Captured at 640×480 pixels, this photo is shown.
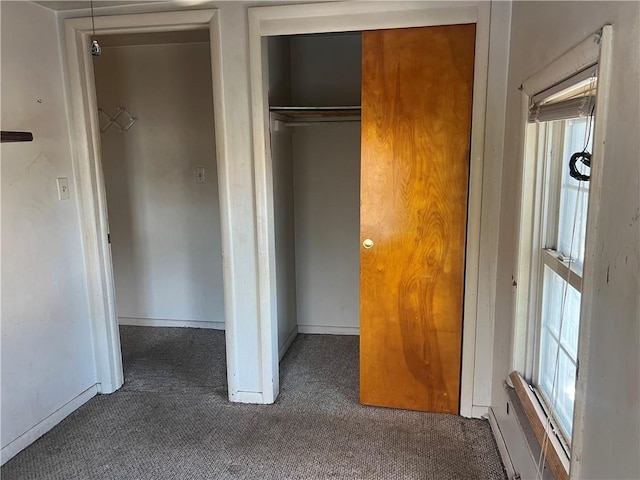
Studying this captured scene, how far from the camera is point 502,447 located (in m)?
2.15

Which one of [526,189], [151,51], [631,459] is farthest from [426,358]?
[151,51]

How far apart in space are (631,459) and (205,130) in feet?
10.7

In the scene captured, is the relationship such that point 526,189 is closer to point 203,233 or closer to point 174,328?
point 203,233

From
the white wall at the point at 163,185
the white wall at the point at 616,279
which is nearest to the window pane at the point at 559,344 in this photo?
the white wall at the point at 616,279

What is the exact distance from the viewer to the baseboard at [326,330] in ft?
12.0

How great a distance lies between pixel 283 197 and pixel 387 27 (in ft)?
4.26

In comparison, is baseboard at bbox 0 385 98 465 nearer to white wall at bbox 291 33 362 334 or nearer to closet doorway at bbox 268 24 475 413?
closet doorway at bbox 268 24 475 413

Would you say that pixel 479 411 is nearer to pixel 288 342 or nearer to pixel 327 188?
pixel 288 342

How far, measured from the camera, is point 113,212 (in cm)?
384

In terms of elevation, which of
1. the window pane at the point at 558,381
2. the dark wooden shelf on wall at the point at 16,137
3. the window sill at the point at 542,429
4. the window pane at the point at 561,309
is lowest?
the window sill at the point at 542,429

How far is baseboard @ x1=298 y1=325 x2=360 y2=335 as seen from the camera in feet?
12.0

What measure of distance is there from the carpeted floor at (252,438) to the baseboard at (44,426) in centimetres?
3

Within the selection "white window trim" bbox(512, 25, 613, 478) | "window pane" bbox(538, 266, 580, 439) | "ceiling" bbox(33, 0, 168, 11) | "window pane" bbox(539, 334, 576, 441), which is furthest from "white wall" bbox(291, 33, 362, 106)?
"window pane" bbox(539, 334, 576, 441)

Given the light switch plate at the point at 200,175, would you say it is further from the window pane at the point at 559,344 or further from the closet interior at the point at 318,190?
the window pane at the point at 559,344
